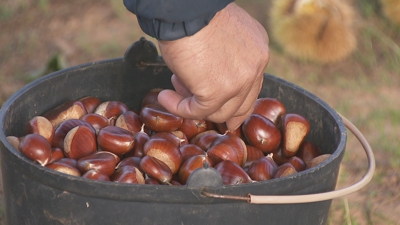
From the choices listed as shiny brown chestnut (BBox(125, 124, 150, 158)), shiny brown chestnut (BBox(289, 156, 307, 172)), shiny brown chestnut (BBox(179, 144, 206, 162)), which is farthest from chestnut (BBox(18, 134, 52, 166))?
shiny brown chestnut (BBox(289, 156, 307, 172))

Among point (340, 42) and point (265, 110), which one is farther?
point (340, 42)

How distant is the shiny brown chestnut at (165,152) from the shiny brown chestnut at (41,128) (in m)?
0.31

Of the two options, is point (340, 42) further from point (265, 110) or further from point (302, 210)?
point (302, 210)

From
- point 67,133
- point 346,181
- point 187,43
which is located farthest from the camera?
point 346,181

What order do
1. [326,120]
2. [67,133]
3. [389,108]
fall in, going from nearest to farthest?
[67,133]
[326,120]
[389,108]

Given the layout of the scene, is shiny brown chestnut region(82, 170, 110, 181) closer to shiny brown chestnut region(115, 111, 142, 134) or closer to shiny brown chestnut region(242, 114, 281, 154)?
shiny brown chestnut region(115, 111, 142, 134)

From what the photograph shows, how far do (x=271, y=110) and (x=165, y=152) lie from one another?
51 centimetres

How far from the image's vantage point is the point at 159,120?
2.12 meters

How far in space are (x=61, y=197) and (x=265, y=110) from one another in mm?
917

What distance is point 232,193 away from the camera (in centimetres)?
149

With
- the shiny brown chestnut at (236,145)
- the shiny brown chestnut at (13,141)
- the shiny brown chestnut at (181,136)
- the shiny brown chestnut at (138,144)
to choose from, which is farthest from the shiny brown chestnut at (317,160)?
the shiny brown chestnut at (13,141)

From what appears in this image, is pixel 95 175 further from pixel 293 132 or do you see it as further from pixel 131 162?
pixel 293 132

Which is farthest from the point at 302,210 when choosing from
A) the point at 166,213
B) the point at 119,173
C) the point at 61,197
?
the point at 61,197

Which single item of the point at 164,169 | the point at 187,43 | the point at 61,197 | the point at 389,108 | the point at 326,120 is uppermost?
the point at 187,43
